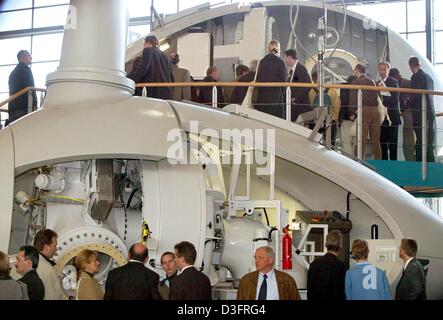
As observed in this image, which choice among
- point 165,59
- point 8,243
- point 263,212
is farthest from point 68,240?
point 165,59

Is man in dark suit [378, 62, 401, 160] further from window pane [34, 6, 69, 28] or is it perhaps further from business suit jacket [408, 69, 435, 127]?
window pane [34, 6, 69, 28]

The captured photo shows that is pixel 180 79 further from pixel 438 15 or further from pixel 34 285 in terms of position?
pixel 438 15

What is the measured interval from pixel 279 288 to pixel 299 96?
645 cm

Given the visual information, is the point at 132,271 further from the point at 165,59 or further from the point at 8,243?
the point at 165,59

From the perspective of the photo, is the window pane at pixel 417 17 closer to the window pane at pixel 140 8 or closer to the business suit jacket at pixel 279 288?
the window pane at pixel 140 8

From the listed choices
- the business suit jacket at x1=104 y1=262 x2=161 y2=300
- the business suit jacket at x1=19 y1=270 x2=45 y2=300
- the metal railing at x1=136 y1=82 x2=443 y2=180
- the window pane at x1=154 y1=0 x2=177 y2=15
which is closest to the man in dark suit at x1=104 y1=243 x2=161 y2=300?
the business suit jacket at x1=104 y1=262 x2=161 y2=300

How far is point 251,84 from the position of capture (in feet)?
39.4

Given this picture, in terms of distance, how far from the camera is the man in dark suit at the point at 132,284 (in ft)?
22.3

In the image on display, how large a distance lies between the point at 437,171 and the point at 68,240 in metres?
7.46

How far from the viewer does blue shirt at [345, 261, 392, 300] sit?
723cm

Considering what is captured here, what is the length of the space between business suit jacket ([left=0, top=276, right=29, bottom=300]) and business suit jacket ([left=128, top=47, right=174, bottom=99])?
6.14m

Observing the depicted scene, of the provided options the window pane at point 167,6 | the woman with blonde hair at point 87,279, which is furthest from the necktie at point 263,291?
the window pane at point 167,6

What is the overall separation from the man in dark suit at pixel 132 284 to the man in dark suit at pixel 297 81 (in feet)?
19.7

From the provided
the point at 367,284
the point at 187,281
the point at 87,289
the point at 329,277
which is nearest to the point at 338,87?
the point at 329,277
